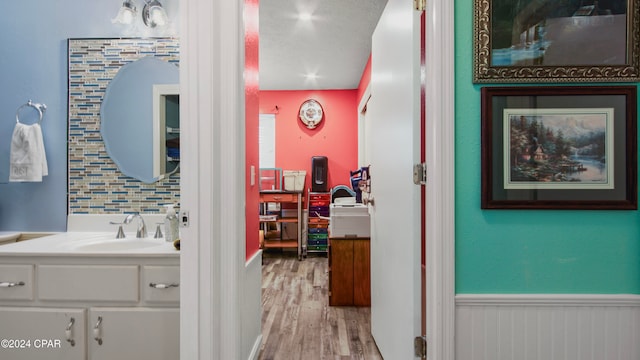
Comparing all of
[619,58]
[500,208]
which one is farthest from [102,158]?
[619,58]

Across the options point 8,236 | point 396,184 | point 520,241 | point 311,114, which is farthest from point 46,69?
point 311,114

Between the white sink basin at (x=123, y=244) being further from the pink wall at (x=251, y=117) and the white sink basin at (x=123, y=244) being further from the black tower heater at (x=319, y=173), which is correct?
the black tower heater at (x=319, y=173)

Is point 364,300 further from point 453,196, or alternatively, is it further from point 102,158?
point 102,158

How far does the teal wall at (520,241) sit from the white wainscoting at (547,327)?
0.04m

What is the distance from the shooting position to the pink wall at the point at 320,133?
4922 millimetres

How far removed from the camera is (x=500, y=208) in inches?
41.8

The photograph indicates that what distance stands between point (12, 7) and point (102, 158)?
3.50ft

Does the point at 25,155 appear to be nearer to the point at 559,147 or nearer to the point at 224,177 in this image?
the point at 224,177

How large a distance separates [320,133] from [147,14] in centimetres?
323

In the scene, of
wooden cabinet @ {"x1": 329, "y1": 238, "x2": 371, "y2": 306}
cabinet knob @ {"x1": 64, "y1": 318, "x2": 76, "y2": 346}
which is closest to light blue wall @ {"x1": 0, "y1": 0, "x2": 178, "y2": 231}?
cabinet knob @ {"x1": 64, "y1": 318, "x2": 76, "y2": 346}

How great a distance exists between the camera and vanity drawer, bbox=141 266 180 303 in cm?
144

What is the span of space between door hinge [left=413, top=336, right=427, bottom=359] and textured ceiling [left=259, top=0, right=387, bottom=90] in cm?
241

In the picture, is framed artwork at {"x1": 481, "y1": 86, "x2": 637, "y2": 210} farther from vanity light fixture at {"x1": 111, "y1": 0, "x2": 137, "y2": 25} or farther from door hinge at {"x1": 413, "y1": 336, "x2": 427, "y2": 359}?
vanity light fixture at {"x1": 111, "y1": 0, "x2": 137, "y2": 25}

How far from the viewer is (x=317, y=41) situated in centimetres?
323
